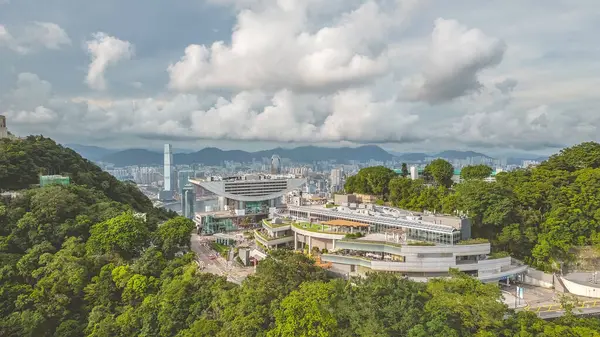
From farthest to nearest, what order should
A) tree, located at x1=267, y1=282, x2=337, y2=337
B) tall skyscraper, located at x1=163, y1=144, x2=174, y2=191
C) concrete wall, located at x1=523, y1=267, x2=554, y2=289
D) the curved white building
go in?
tall skyscraper, located at x1=163, y1=144, x2=174, y2=191 → the curved white building → concrete wall, located at x1=523, y1=267, x2=554, y2=289 → tree, located at x1=267, y1=282, x2=337, y2=337

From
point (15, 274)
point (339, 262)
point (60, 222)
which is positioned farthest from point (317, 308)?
point (60, 222)

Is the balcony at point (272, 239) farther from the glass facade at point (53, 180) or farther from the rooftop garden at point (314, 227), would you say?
the glass facade at point (53, 180)

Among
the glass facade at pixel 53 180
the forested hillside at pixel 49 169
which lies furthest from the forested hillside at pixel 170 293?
the glass facade at pixel 53 180

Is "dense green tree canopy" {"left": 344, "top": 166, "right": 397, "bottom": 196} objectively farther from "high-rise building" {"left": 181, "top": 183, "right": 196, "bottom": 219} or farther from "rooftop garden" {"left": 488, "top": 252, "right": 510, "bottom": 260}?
"high-rise building" {"left": 181, "top": 183, "right": 196, "bottom": 219}

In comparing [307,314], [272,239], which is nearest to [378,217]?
[272,239]

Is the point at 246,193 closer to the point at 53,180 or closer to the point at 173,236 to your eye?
the point at 53,180

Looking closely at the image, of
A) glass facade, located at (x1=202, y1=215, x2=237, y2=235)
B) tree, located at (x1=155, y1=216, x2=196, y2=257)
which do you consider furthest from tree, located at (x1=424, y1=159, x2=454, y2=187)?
tree, located at (x1=155, y1=216, x2=196, y2=257)
